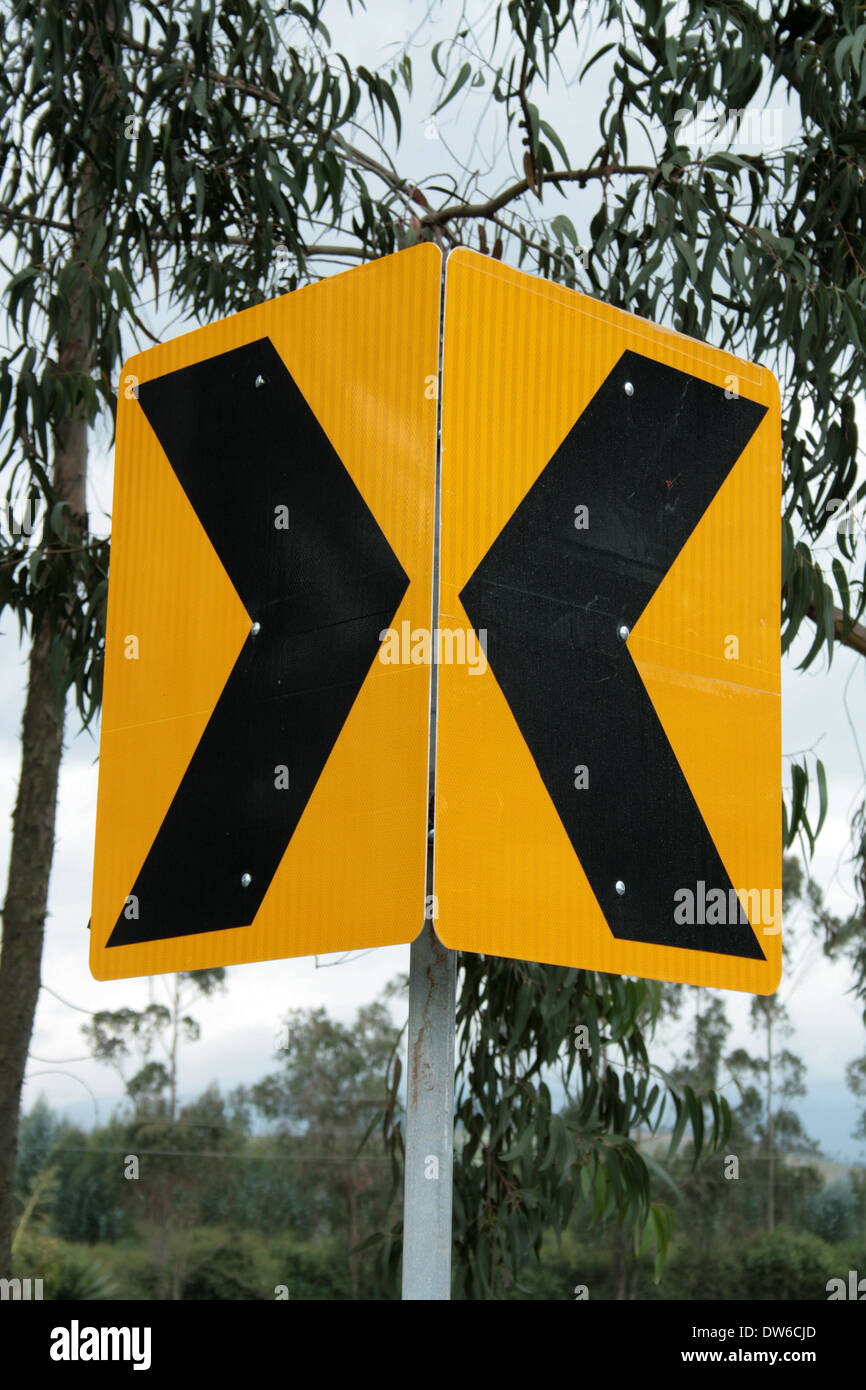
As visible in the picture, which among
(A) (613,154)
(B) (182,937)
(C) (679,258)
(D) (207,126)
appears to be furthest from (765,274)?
(B) (182,937)

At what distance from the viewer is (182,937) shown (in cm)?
85

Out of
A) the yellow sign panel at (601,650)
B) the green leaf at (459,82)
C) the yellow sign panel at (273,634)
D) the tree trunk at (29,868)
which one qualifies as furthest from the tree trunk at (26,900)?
the yellow sign panel at (601,650)

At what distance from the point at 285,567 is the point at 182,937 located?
0.67 feet

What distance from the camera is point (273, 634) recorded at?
0.84 metres

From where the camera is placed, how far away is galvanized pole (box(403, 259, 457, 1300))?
0.77 meters

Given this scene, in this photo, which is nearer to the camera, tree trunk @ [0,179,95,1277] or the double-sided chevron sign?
the double-sided chevron sign

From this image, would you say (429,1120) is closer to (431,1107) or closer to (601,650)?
(431,1107)

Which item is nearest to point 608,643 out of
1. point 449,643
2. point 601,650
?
point 601,650

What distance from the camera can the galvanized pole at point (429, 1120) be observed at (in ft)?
2.53
